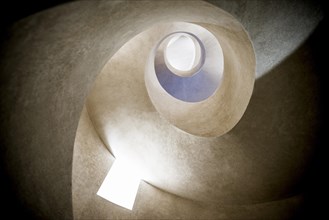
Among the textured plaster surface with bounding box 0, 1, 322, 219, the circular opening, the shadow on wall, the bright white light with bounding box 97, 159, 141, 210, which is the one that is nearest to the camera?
the textured plaster surface with bounding box 0, 1, 322, 219

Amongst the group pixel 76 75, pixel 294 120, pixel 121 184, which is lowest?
pixel 76 75

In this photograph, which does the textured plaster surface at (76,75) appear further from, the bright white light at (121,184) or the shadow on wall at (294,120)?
the bright white light at (121,184)

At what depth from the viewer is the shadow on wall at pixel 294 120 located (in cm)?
469

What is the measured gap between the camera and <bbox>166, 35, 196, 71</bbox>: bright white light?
1377 centimetres

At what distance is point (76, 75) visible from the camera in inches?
163

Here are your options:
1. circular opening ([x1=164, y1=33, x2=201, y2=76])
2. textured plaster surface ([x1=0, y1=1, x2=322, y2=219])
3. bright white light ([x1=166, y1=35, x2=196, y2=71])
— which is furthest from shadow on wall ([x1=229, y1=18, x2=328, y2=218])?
bright white light ([x1=166, y1=35, x2=196, y2=71])

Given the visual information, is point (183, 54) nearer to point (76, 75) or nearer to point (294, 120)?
point (294, 120)

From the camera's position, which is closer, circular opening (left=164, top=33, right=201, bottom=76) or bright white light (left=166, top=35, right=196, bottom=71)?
circular opening (left=164, top=33, right=201, bottom=76)

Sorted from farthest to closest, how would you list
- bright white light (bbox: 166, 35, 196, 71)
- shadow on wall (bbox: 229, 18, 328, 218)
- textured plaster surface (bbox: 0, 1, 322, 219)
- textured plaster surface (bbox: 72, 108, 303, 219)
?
bright white light (bbox: 166, 35, 196, 71) < textured plaster surface (bbox: 72, 108, 303, 219) < shadow on wall (bbox: 229, 18, 328, 218) < textured plaster surface (bbox: 0, 1, 322, 219)

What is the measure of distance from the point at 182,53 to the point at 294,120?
983 centimetres

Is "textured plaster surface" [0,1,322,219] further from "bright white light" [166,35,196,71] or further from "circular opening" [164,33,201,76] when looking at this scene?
"bright white light" [166,35,196,71]

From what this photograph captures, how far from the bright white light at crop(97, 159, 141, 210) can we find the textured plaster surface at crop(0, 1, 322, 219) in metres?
2.63

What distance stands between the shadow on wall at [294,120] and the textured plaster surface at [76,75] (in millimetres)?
19

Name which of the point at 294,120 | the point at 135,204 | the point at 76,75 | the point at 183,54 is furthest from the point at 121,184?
the point at 183,54
